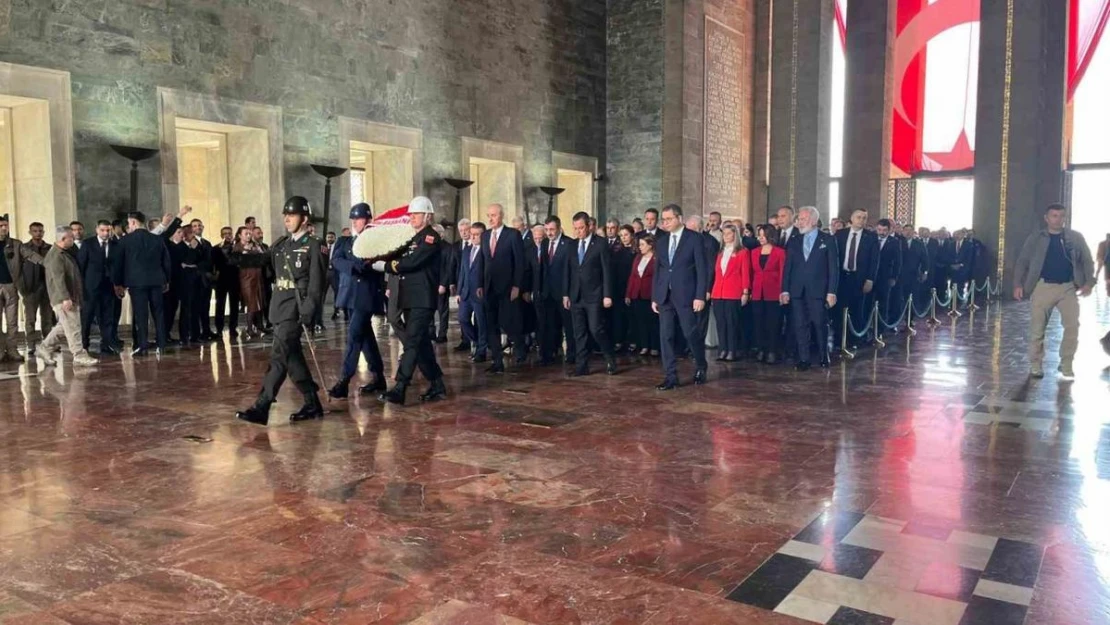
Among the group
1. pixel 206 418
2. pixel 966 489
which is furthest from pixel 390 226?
pixel 966 489

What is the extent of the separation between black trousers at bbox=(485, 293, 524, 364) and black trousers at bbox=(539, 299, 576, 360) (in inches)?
11.0

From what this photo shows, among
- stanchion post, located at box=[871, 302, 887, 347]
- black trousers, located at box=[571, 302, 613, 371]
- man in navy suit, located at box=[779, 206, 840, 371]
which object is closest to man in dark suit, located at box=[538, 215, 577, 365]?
black trousers, located at box=[571, 302, 613, 371]

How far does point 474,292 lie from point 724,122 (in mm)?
14467

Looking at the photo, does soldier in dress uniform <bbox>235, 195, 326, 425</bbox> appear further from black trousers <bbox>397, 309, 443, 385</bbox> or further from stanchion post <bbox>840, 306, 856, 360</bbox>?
stanchion post <bbox>840, 306, 856, 360</bbox>

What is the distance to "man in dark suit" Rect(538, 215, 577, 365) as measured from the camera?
8688 millimetres

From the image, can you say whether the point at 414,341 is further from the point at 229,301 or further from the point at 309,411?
the point at 229,301

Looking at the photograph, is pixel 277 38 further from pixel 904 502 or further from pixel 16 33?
pixel 904 502

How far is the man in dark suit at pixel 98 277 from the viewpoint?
991 centimetres

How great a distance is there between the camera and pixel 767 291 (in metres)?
8.92

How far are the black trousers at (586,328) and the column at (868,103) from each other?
42.4 ft

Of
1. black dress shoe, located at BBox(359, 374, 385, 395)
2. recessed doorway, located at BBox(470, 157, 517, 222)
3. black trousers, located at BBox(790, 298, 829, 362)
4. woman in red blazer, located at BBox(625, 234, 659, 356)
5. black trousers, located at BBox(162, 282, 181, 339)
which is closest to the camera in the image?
black dress shoe, located at BBox(359, 374, 385, 395)

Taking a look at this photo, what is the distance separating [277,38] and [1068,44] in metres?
19.4

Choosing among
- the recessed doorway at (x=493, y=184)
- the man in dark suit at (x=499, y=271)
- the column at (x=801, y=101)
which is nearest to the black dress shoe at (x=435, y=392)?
the man in dark suit at (x=499, y=271)

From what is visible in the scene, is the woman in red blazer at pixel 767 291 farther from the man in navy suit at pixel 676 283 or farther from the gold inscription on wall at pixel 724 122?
the gold inscription on wall at pixel 724 122
